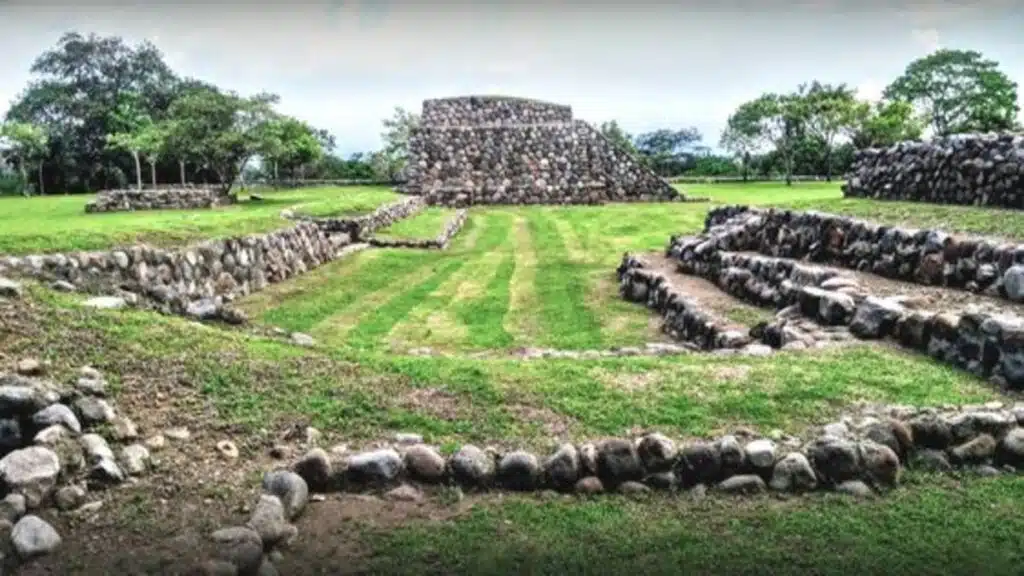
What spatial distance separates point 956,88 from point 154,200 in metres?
47.7

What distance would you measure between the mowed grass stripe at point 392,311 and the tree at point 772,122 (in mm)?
37064

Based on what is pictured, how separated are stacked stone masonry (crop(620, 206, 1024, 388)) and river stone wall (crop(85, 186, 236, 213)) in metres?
19.5

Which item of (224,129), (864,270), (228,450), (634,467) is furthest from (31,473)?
(224,129)

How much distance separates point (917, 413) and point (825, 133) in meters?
48.5

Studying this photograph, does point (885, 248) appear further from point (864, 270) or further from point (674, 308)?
point (674, 308)

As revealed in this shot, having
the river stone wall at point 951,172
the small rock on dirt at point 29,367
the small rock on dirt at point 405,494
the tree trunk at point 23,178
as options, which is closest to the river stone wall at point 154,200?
the tree trunk at point 23,178

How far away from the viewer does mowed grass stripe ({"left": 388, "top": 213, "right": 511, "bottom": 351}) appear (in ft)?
39.8

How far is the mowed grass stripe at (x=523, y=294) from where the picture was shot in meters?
12.7

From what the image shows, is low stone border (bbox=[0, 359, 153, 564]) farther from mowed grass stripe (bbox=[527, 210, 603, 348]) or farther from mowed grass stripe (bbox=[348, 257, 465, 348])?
mowed grass stripe (bbox=[527, 210, 603, 348])

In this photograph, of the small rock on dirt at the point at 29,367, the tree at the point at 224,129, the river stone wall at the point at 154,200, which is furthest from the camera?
the tree at the point at 224,129

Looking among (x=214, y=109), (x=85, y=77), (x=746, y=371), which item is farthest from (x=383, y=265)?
(x=85, y=77)

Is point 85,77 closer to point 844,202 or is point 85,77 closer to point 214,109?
point 214,109

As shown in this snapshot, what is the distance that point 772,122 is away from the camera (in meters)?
56.1

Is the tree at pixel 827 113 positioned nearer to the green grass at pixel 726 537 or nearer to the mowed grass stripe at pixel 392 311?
the mowed grass stripe at pixel 392 311
